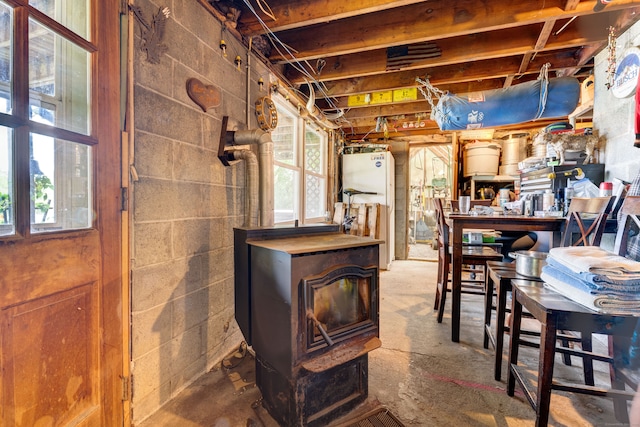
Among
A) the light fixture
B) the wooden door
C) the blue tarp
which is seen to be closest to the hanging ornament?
the blue tarp

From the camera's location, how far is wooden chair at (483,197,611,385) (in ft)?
4.97

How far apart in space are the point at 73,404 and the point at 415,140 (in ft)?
17.7

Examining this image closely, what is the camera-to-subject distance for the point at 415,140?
5195mm

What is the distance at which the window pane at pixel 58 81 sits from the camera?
3.21 feet

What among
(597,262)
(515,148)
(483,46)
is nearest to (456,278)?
(597,262)

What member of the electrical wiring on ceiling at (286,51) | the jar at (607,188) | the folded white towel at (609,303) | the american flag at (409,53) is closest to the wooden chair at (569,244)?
the jar at (607,188)

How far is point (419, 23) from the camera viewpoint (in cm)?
208

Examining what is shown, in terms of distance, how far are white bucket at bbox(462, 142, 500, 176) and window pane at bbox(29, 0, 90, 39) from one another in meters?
4.78

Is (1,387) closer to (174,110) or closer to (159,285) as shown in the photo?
(159,285)

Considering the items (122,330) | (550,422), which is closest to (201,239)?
(122,330)

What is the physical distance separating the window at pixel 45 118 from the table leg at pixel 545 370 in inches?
72.9

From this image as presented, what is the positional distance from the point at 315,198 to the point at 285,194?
1.02 m

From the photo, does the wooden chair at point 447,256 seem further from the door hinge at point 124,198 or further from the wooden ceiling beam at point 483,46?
the door hinge at point 124,198

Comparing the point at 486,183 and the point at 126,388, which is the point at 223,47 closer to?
the point at 126,388
